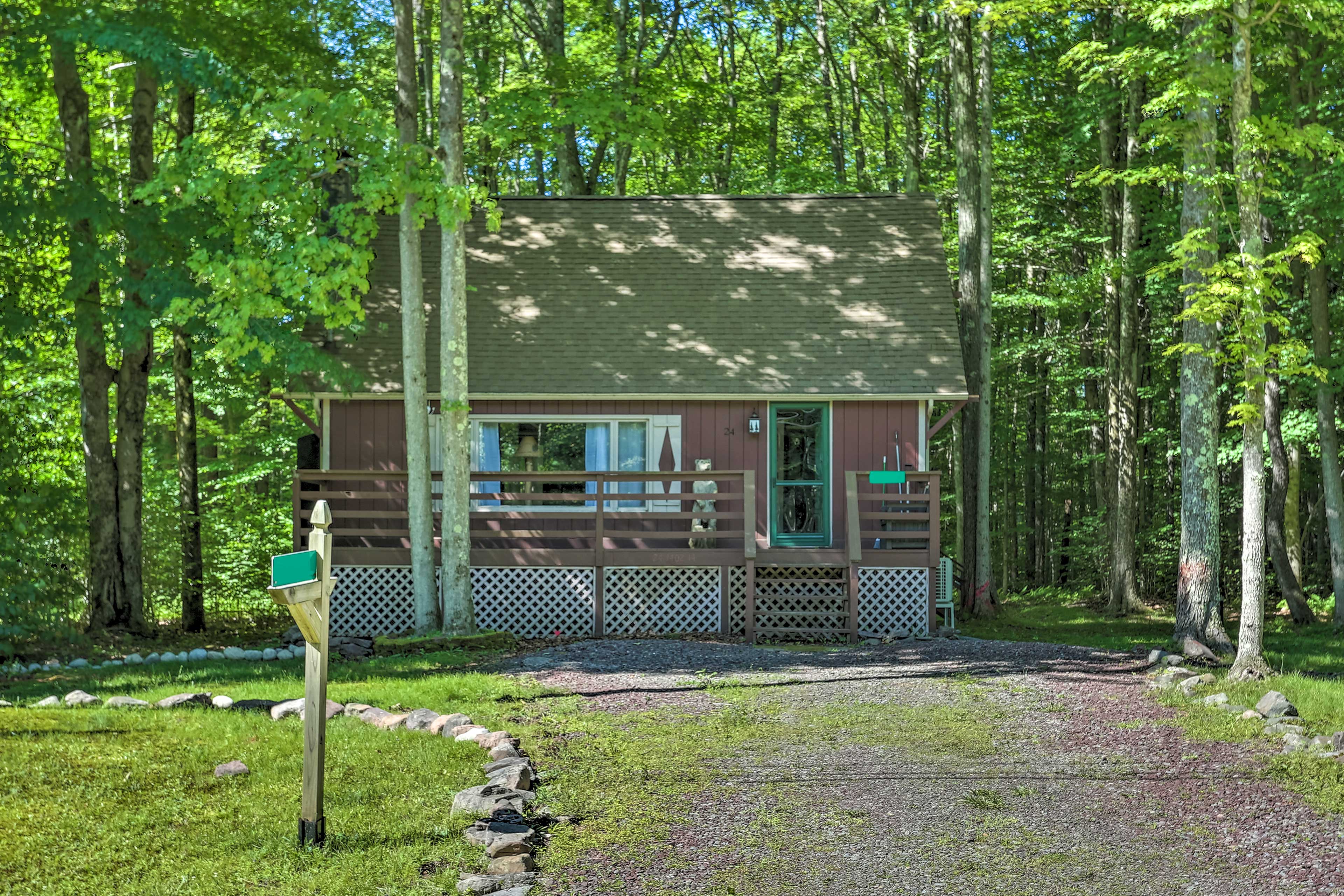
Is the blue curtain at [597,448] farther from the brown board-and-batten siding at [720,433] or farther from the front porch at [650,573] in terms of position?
the front porch at [650,573]

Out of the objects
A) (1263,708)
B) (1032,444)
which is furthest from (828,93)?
(1263,708)

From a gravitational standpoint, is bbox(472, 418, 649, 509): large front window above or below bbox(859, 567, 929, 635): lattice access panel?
above

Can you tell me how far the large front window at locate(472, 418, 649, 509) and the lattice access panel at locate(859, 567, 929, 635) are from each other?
3.26 m

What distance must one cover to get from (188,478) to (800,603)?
29.1ft

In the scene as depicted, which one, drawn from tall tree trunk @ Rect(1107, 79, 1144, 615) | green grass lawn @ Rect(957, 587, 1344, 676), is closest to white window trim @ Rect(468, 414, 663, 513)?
green grass lawn @ Rect(957, 587, 1344, 676)

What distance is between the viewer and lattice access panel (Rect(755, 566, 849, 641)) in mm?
13484

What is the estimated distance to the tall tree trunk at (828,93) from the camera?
24.1 meters

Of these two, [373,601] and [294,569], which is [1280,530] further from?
[294,569]

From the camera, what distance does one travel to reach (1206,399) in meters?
11.6

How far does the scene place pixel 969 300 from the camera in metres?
17.3

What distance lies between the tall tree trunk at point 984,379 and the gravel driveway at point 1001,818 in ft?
26.7

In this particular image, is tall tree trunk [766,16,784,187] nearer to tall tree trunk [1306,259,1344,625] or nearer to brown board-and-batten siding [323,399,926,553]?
brown board-and-batten siding [323,399,926,553]

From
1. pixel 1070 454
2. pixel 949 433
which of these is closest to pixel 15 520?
pixel 949 433

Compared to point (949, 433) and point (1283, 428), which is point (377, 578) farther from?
point (949, 433)
